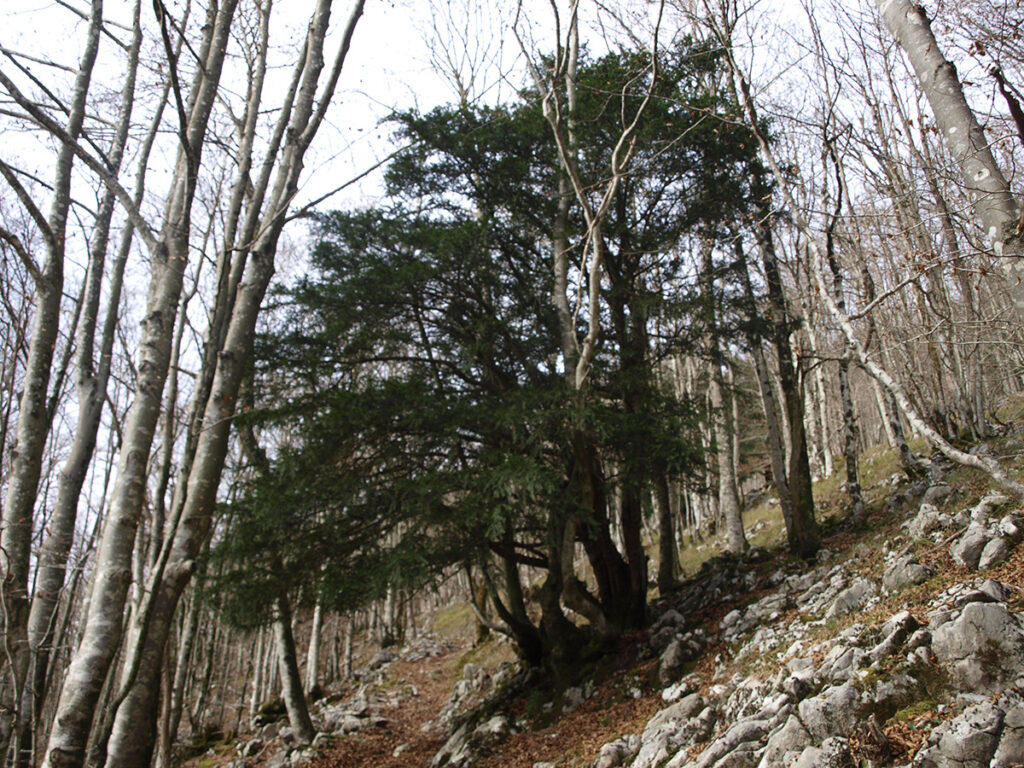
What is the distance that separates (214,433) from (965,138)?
4343mm

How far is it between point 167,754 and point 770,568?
702cm

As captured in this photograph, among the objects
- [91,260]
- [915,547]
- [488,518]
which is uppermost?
[91,260]

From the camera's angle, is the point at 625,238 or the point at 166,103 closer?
the point at 166,103

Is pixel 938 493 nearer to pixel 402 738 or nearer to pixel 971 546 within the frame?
pixel 971 546

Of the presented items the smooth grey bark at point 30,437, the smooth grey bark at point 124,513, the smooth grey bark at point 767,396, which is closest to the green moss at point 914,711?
the smooth grey bark at point 124,513

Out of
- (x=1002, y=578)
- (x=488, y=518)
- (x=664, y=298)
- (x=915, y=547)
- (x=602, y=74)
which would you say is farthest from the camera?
(x=602, y=74)

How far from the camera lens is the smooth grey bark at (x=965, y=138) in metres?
2.99

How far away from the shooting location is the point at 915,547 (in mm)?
5430

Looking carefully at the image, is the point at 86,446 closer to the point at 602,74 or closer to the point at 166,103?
the point at 166,103

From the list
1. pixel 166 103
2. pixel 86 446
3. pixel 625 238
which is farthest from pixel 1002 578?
pixel 166 103

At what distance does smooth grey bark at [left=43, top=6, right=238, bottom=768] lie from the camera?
8.98 ft

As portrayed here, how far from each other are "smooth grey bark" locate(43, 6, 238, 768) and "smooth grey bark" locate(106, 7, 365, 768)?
0.56 feet

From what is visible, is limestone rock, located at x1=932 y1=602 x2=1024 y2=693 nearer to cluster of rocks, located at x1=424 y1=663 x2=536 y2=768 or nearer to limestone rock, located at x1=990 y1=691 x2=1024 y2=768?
limestone rock, located at x1=990 y1=691 x2=1024 y2=768

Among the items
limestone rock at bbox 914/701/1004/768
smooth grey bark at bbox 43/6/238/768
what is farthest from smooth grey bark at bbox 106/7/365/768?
limestone rock at bbox 914/701/1004/768
